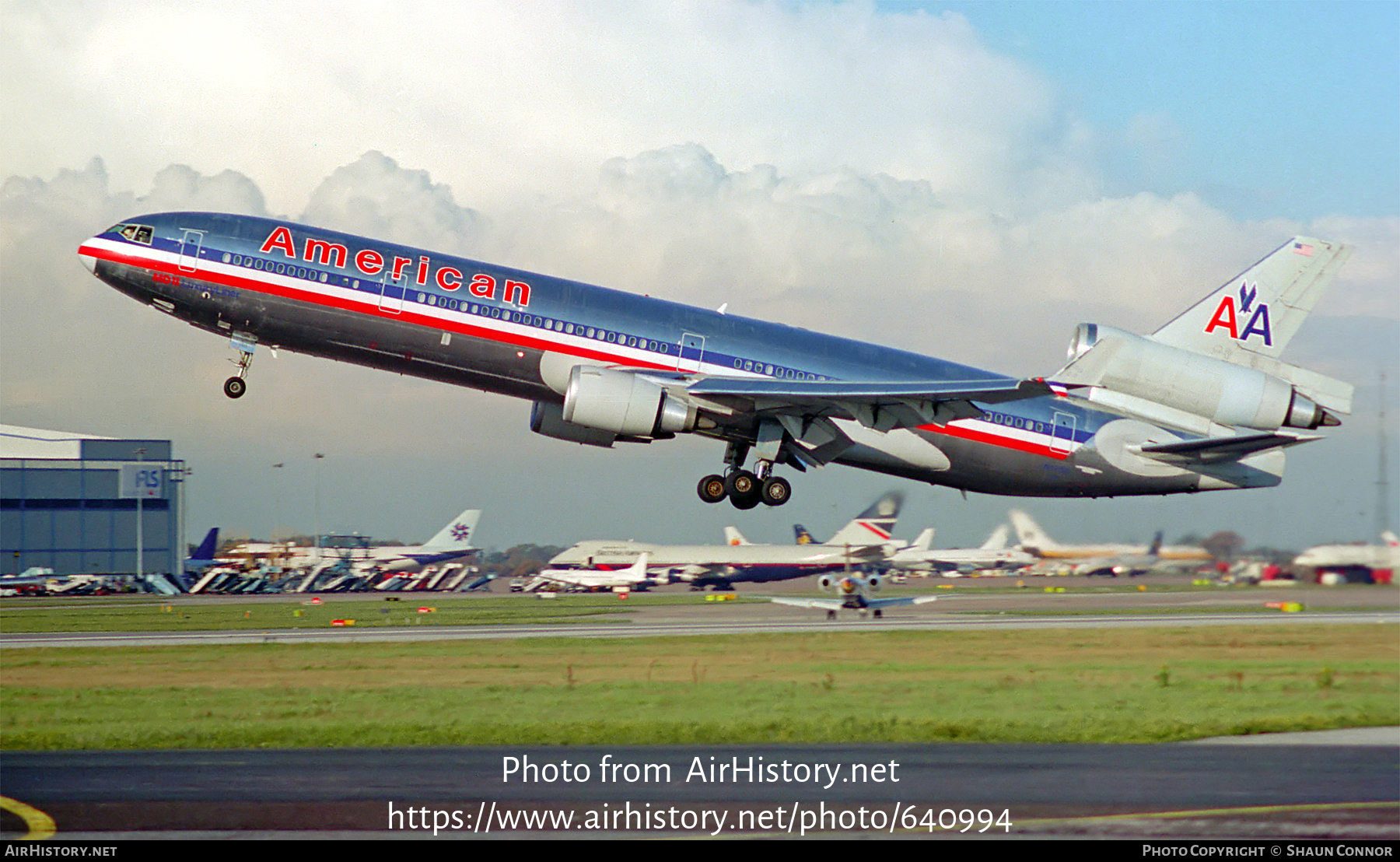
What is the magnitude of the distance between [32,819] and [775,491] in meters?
23.4

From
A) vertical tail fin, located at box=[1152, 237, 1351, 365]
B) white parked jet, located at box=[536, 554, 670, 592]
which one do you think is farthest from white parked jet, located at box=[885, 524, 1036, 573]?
vertical tail fin, located at box=[1152, 237, 1351, 365]

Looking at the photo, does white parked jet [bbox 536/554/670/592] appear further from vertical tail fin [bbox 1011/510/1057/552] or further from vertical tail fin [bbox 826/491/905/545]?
vertical tail fin [bbox 1011/510/1057/552]

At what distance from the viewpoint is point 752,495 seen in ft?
122

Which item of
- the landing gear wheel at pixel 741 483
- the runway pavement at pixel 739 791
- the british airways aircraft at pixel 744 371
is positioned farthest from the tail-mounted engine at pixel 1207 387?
the runway pavement at pixel 739 791

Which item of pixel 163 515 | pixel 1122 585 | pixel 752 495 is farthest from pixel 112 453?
pixel 1122 585

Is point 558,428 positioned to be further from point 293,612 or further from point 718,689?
point 293,612

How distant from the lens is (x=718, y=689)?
93.7 ft

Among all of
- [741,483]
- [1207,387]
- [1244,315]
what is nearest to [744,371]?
[741,483]

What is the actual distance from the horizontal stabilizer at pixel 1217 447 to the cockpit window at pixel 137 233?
26.6 meters

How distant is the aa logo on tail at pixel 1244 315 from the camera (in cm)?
4103

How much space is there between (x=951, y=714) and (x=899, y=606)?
1033 inches

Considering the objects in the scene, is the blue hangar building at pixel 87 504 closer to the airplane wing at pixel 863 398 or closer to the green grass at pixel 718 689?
the green grass at pixel 718 689

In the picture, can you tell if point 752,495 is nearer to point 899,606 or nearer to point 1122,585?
point 1122,585

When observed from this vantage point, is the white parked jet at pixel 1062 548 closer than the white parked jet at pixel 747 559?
Yes
